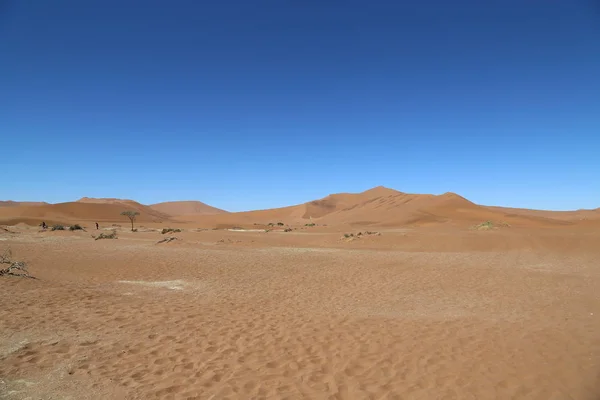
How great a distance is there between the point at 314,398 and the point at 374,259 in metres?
14.3

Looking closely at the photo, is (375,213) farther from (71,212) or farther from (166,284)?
(71,212)

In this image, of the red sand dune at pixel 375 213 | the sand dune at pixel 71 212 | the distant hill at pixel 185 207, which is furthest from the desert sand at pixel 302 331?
the distant hill at pixel 185 207

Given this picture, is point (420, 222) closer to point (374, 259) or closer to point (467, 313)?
point (374, 259)

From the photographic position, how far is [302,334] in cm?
696

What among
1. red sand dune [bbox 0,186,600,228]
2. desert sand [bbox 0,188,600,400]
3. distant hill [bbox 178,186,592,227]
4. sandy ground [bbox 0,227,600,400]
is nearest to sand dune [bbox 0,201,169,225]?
red sand dune [bbox 0,186,600,228]

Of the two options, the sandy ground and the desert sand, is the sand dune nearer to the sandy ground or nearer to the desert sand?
the desert sand

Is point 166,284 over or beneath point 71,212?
beneath

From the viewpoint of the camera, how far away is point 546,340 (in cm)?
628

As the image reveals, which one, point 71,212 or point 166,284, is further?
point 71,212

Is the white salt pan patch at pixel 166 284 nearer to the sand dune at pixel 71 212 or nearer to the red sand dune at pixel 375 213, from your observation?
the red sand dune at pixel 375 213

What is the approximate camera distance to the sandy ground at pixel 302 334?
15.8ft

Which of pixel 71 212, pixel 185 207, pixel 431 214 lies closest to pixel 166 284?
pixel 431 214

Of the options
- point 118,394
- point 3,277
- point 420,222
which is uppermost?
point 420,222

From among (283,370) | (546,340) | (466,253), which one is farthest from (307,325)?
(466,253)
